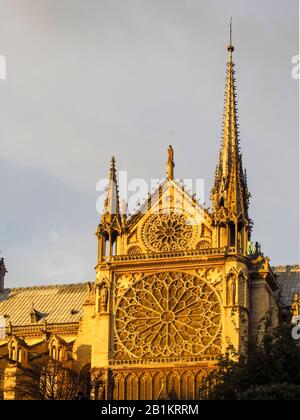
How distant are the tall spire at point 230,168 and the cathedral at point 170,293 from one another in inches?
3.5

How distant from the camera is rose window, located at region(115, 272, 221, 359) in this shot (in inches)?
2721

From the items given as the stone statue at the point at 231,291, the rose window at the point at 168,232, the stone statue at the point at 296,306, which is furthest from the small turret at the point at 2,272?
the stone statue at the point at 231,291

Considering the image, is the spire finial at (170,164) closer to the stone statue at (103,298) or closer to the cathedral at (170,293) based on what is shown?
the cathedral at (170,293)

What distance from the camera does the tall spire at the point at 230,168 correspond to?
72.2 meters

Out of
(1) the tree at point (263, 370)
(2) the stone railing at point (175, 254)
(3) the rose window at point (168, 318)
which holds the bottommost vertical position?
(1) the tree at point (263, 370)

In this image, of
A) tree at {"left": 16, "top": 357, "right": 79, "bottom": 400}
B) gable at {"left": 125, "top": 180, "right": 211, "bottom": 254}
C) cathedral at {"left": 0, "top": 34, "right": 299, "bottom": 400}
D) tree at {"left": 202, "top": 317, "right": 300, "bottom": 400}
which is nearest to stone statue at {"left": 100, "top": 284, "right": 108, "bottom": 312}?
cathedral at {"left": 0, "top": 34, "right": 299, "bottom": 400}

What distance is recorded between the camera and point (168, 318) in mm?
70000

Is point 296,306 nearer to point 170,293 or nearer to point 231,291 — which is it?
point 231,291

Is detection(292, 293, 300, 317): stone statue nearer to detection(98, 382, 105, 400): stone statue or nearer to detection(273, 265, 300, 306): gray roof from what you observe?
detection(273, 265, 300, 306): gray roof

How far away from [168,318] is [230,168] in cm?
1083

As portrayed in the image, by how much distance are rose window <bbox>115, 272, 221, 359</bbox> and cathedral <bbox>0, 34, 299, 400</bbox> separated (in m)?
0.06
